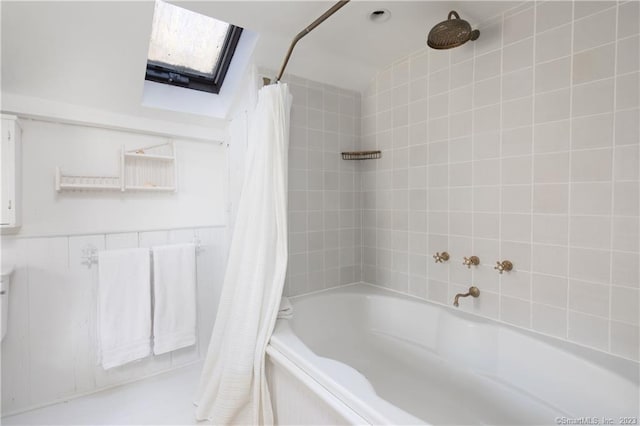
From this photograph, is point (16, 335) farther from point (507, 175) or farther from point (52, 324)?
point (507, 175)

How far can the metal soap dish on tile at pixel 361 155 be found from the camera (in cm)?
215

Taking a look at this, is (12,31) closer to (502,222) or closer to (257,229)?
(257,229)

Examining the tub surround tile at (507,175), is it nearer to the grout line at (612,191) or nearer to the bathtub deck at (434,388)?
the grout line at (612,191)

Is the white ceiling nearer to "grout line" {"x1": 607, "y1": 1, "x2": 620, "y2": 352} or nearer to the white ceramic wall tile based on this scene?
"grout line" {"x1": 607, "y1": 1, "x2": 620, "y2": 352}

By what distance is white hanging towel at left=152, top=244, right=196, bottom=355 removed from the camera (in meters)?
2.12

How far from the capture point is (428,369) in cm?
167

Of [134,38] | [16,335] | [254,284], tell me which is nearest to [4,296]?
[16,335]

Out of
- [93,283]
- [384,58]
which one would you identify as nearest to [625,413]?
[384,58]

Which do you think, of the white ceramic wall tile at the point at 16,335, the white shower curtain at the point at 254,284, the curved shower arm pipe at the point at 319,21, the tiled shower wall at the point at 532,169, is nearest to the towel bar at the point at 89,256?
the white ceramic wall tile at the point at 16,335

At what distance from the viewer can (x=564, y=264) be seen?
4.41ft

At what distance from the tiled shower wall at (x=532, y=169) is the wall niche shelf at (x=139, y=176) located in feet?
5.66

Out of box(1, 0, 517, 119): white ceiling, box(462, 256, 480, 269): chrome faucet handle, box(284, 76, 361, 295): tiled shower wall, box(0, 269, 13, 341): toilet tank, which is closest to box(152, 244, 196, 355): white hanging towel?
box(0, 269, 13, 341): toilet tank

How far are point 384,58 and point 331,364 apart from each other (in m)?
1.88

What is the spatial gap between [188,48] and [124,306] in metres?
1.85
